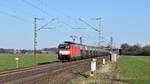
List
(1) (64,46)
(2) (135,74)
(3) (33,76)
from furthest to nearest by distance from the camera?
(1) (64,46), (2) (135,74), (3) (33,76)

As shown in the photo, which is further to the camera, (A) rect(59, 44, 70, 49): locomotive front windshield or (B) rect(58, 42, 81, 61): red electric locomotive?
(A) rect(59, 44, 70, 49): locomotive front windshield

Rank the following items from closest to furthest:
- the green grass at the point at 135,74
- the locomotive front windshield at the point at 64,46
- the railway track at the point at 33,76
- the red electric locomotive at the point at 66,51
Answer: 1. the railway track at the point at 33,76
2. the green grass at the point at 135,74
3. the red electric locomotive at the point at 66,51
4. the locomotive front windshield at the point at 64,46

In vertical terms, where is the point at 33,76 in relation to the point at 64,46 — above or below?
below

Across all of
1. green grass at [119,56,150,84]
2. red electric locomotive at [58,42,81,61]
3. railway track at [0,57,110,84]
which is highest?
red electric locomotive at [58,42,81,61]

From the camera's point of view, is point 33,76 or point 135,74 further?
point 135,74

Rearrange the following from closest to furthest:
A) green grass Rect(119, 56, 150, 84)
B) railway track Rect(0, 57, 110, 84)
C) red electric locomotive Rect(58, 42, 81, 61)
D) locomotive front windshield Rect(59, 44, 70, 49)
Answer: railway track Rect(0, 57, 110, 84) → green grass Rect(119, 56, 150, 84) → red electric locomotive Rect(58, 42, 81, 61) → locomotive front windshield Rect(59, 44, 70, 49)

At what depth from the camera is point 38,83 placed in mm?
23922

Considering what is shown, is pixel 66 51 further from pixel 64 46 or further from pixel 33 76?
pixel 33 76

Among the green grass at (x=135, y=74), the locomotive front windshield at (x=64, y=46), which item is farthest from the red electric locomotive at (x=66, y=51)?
the green grass at (x=135, y=74)

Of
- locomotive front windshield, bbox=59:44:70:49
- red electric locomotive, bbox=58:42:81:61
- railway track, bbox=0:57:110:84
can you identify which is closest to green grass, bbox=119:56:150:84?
railway track, bbox=0:57:110:84

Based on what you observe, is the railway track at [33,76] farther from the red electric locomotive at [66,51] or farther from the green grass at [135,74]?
the red electric locomotive at [66,51]

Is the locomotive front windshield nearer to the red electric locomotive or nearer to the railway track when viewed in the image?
the red electric locomotive

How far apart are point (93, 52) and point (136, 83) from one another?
89.7m

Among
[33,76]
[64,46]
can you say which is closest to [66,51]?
[64,46]
